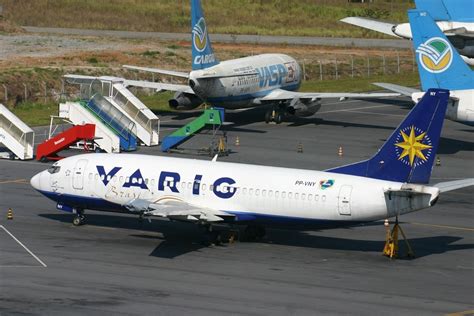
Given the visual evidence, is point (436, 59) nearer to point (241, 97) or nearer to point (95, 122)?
point (241, 97)

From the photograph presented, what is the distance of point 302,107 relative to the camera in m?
91.8

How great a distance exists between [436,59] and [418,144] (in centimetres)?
2879

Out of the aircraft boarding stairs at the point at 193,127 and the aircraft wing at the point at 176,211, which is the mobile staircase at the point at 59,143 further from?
the aircraft wing at the point at 176,211

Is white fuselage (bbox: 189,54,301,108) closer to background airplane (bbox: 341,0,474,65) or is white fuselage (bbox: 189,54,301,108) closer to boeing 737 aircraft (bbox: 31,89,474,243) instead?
background airplane (bbox: 341,0,474,65)

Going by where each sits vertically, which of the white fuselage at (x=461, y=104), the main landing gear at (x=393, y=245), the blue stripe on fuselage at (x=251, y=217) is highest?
the white fuselage at (x=461, y=104)

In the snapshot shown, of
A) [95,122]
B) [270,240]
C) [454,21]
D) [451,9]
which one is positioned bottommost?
[270,240]

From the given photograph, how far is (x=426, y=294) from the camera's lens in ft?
144

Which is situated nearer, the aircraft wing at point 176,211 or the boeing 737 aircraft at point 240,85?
the aircraft wing at point 176,211

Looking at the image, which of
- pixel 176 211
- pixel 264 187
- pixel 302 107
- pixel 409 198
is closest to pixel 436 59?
pixel 302 107

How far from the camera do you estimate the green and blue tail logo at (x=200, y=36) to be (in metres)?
86.1

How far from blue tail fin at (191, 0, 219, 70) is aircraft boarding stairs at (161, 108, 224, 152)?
29.8 feet

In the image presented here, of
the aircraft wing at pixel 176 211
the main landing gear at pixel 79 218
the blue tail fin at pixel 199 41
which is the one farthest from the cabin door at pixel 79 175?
the blue tail fin at pixel 199 41

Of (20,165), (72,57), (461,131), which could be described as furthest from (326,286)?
(72,57)

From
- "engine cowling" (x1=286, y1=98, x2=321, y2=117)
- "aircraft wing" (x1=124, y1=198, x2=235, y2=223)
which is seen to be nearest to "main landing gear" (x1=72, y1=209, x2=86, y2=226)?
"aircraft wing" (x1=124, y1=198, x2=235, y2=223)
